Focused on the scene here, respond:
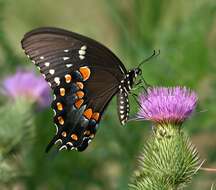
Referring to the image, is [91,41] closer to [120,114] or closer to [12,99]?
[120,114]

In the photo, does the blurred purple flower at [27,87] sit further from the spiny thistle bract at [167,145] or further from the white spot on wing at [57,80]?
the spiny thistle bract at [167,145]

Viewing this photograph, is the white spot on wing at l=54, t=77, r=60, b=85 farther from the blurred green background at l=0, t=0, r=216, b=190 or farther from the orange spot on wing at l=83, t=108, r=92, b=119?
the blurred green background at l=0, t=0, r=216, b=190

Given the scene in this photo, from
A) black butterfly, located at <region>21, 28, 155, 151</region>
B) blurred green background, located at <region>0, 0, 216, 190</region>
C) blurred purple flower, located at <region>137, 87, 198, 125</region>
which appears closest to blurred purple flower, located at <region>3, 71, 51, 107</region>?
blurred green background, located at <region>0, 0, 216, 190</region>

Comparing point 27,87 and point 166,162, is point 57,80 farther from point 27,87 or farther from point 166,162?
point 27,87

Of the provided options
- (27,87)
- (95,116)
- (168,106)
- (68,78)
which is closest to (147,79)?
(27,87)

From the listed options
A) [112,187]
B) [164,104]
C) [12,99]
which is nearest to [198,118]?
[112,187]

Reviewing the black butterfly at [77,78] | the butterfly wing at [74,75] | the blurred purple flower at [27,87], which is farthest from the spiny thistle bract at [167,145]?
the blurred purple flower at [27,87]
